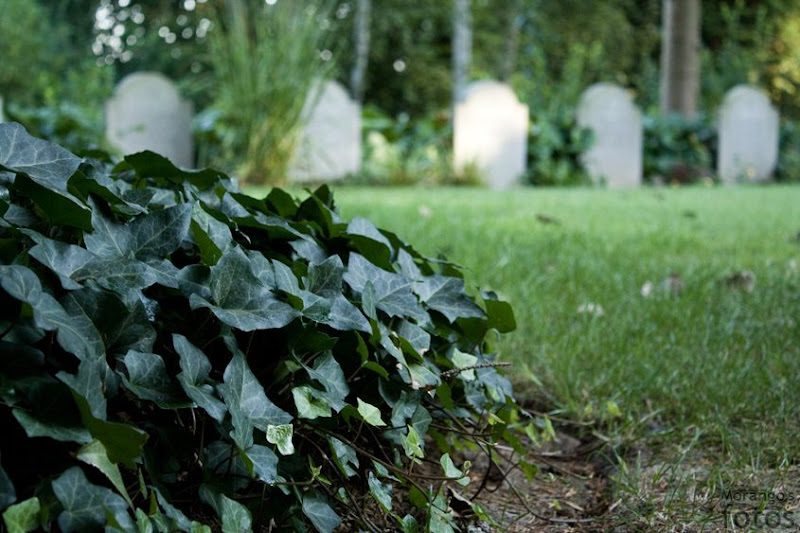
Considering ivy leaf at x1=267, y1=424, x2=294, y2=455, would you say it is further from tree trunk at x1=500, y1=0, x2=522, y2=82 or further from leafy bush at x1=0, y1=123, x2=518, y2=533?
tree trunk at x1=500, y1=0, x2=522, y2=82

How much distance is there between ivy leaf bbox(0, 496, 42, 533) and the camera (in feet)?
2.22

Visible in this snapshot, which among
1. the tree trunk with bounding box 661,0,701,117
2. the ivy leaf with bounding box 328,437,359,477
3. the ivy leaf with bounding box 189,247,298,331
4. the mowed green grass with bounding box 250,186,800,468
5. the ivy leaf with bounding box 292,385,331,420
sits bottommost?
the mowed green grass with bounding box 250,186,800,468

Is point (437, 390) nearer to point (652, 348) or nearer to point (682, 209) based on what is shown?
point (652, 348)

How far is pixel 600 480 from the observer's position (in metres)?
1.41

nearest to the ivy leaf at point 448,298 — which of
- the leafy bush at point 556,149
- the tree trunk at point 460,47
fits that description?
the leafy bush at point 556,149

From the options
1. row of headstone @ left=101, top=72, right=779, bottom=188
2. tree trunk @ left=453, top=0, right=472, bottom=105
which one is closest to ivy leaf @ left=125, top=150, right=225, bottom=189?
row of headstone @ left=101, top=72, right=779, bottom=188

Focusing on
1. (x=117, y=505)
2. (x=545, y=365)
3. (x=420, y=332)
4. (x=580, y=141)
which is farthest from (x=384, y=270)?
(x=580, y=141)

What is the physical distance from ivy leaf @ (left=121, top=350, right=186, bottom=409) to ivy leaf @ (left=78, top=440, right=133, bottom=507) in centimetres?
9

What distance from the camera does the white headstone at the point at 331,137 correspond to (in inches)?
298

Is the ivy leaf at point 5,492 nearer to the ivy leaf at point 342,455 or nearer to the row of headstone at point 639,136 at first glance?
the ivy leaf at point 342,455

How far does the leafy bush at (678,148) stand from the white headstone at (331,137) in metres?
4.08

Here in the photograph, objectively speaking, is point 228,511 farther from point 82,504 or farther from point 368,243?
point 368,243

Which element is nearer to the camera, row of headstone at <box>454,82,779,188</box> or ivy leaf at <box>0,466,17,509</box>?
ivy leaf at <box>0,466,17,509</box>

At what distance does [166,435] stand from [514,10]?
54.6 ft
